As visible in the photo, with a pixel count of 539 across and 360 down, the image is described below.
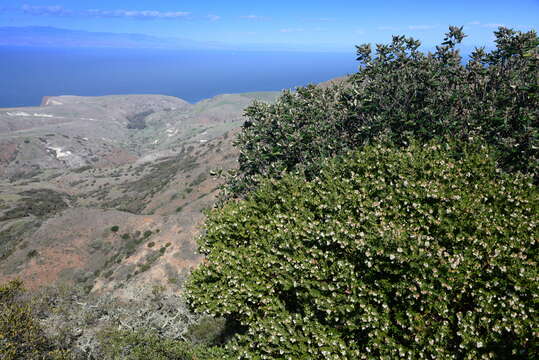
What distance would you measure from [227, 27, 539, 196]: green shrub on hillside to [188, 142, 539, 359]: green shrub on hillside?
303 centimetres

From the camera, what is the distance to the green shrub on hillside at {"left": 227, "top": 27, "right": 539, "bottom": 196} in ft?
55.1

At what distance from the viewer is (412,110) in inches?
798

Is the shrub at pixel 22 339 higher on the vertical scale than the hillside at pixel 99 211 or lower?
higher

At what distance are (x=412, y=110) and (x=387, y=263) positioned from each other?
1342cm

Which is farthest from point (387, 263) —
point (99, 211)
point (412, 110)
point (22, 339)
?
point (99, 211)

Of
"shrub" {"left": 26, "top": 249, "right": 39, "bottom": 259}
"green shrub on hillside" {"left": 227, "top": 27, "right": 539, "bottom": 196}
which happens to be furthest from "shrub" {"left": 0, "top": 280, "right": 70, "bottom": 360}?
"shrub" {"left": 26, "top": 249, "right": 39, "bottom": 259}

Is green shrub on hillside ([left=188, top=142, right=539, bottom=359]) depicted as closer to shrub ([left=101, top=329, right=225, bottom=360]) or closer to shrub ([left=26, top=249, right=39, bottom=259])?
shrub ([left=101, top=329, right=225, bottom=360])

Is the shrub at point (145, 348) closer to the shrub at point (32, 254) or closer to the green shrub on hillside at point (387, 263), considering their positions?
the green shrub on hillside at point (387, 263)

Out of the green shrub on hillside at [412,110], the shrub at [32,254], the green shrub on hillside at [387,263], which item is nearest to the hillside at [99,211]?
the shrub at [32,254]

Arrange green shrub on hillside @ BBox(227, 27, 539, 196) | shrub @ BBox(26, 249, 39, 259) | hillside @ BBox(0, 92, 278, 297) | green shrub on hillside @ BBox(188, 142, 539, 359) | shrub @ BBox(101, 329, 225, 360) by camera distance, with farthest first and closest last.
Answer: shrub @ BBox(26, 249, 39, 259) → hillside @ BBox(0, 92, 278, 297) → green shrub on hillside @ BBox(227, 27, 539, 196) → shrub @ BBox(101, 329, 225, 360) → green shrub on hillside @ BBox(188, 142, 539, 359)

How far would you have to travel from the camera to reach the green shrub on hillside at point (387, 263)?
337 inches

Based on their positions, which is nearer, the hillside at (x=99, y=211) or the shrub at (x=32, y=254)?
the hillside at (x=99, y=211)

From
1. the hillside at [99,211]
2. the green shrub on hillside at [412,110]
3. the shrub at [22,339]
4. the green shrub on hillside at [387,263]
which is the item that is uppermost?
the green shrub on hillside at [412,110]

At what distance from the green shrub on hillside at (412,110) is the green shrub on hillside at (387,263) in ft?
9.93
